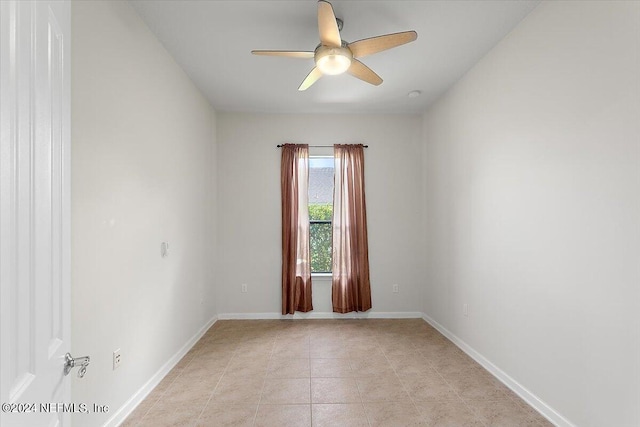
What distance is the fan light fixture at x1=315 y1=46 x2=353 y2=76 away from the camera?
2.42m

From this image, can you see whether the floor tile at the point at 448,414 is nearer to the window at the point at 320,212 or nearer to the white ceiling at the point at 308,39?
the window at the point at 320,212

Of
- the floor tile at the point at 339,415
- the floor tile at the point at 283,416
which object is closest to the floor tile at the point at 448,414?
the floor tile at the point at 339,415

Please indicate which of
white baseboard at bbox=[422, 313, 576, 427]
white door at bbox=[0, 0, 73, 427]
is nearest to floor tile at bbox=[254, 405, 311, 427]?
white door at bbox=[0, 0, 73, 427]

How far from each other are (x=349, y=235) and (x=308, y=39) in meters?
2.52

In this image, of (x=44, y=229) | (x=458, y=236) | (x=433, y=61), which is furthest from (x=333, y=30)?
(x=458, y=236)

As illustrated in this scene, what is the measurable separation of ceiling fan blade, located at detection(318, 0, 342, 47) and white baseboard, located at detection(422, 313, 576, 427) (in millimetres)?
2822

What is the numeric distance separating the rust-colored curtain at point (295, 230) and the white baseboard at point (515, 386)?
74.6 inches

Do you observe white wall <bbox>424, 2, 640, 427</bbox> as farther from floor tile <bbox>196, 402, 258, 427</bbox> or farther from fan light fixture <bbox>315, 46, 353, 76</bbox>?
floor tile <bbox>196, 402, 258, 427</bbox>

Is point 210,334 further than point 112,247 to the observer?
Yes

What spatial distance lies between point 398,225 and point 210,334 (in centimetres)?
279

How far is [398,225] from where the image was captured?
4.71m

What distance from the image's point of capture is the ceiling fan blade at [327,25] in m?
1.94

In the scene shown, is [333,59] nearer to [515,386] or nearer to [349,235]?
[349,235]

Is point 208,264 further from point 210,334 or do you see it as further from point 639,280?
point 639,280
